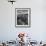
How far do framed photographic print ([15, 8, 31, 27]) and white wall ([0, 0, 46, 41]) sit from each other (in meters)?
0.12

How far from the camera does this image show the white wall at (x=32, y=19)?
5.52m

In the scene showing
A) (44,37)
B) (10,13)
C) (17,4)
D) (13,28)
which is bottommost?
(44,37)

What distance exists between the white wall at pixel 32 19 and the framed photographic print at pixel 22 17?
122mm

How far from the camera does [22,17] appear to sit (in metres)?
5.57

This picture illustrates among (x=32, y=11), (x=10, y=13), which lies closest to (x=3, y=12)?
(x=10, y=13)

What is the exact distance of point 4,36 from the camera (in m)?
5.56

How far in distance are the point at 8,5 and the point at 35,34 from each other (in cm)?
160

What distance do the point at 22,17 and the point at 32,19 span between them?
414 mm

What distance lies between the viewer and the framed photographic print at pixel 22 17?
5.52 meters

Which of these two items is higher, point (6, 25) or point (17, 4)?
point (17, 4)

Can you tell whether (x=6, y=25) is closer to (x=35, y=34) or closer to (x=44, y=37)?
(x=35, y=34)

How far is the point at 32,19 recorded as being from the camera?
5.53 metres

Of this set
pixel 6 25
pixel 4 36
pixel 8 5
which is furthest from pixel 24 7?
pixel 4 36

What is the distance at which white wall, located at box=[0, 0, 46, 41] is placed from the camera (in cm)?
552
